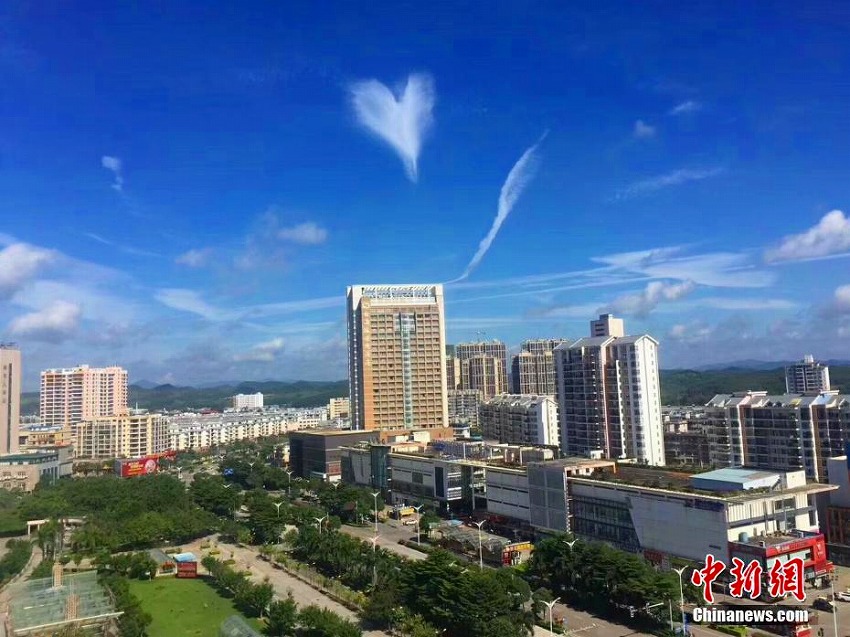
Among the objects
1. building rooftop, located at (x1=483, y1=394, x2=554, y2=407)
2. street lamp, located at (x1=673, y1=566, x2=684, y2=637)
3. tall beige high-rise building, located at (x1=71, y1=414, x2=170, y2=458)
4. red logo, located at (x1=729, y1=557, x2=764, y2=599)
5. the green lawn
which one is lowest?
the green lawn

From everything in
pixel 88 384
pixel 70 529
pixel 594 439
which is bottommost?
pixel 70 529

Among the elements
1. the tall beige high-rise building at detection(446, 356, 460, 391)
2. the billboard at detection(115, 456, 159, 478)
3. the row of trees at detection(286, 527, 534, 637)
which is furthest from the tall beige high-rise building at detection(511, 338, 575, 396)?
the row of trees at detection(286, 527, 534, 637)

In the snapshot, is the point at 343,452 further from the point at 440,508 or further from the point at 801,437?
the point at 801,437

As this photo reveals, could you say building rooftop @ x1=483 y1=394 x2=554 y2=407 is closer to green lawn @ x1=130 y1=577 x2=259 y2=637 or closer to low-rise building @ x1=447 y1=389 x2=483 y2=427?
low-rise building @ x1=447 y1=389 x2=483 y2=427

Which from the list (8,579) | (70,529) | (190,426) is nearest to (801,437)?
(8,579)

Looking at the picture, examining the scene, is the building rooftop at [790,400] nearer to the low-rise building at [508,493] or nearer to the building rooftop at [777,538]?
the building rooftop at [777,538]

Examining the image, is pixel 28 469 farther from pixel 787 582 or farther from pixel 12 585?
pixel 787 582
